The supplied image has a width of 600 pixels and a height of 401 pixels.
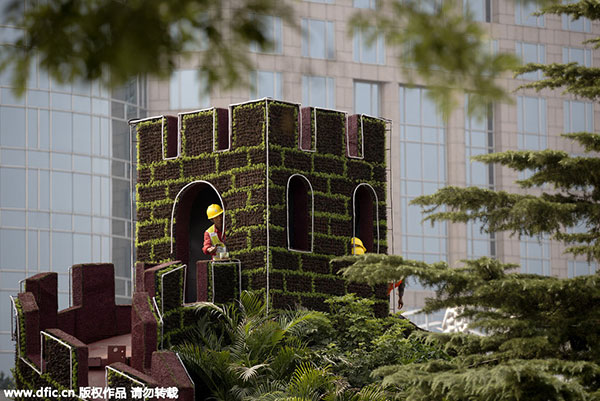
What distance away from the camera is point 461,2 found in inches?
205

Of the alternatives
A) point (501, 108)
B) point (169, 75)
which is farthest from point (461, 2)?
point (501, 108)

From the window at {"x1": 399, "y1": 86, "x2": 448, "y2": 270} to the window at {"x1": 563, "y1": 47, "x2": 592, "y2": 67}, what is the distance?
8.06m

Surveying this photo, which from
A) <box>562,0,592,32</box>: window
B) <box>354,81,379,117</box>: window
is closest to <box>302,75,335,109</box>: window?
<box>354,81,379,117</box>: window

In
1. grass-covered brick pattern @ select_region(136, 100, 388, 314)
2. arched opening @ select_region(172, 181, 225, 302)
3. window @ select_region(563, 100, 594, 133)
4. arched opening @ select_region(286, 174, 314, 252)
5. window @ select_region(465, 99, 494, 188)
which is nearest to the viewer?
grass-covered brick pattern @ select_region(136, 100, 388, 314)

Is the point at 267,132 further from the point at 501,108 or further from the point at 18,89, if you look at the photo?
the point at 501,108

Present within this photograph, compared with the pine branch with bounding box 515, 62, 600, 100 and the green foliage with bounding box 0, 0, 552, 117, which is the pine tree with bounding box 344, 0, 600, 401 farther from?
the green foliage with bounding box 0, 0, 552, 117

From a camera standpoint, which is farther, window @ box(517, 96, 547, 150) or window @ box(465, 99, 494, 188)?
window @ box(517, 96, 547, 150)

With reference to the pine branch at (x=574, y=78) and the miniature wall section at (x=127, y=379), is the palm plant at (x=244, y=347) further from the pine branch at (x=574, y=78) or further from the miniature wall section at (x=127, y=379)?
the pine branch at (x=574, y=78)

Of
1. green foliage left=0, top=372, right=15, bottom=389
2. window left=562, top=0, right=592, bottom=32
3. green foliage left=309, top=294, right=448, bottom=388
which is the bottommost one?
green foliage left=0, top=372, right=15, bottom=389

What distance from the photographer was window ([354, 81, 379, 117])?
53188 millimetres

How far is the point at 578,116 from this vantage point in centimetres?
5709

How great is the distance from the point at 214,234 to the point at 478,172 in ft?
112

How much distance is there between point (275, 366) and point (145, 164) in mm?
5903

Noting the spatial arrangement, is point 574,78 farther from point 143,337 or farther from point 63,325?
point 63,325
